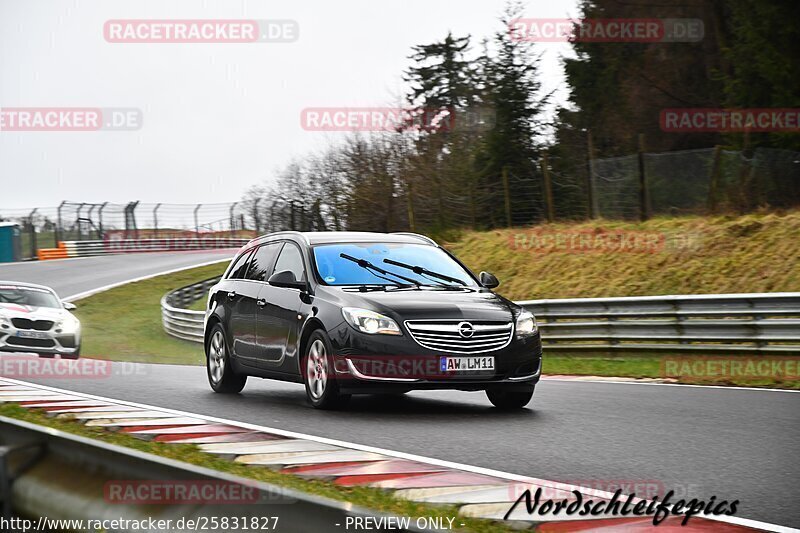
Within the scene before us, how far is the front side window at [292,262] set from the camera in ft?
36.6

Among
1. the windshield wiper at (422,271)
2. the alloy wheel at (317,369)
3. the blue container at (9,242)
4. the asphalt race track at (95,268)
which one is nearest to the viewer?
the alloy wheel at (317,369)

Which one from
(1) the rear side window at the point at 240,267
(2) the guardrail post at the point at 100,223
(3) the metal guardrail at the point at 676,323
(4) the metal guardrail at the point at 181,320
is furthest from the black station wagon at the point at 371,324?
(2) the guardrail post at the point at 100,223

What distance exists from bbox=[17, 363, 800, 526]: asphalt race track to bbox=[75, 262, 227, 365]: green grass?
40.9 feet

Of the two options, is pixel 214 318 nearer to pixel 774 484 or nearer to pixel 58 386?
pixel 58 386

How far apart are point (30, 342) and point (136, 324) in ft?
46.5

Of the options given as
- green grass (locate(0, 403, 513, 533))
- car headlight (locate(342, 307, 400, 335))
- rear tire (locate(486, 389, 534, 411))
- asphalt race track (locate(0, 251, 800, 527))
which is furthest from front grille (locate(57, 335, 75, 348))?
car headlight (locate(342, 307, 400, 335))

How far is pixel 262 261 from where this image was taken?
12.4m

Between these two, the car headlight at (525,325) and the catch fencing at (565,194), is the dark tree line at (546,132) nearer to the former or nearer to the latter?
the catch fencing at (565,194)

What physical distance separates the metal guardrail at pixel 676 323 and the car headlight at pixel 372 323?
8155mm

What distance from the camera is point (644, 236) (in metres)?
25.4

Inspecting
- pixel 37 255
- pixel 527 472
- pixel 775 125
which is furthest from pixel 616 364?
pixel 37 255

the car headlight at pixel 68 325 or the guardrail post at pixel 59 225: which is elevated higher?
the guardrail post at pixel 59 225

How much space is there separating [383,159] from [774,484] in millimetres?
27228

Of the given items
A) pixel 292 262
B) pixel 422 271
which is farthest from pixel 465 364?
pixel 292 262
